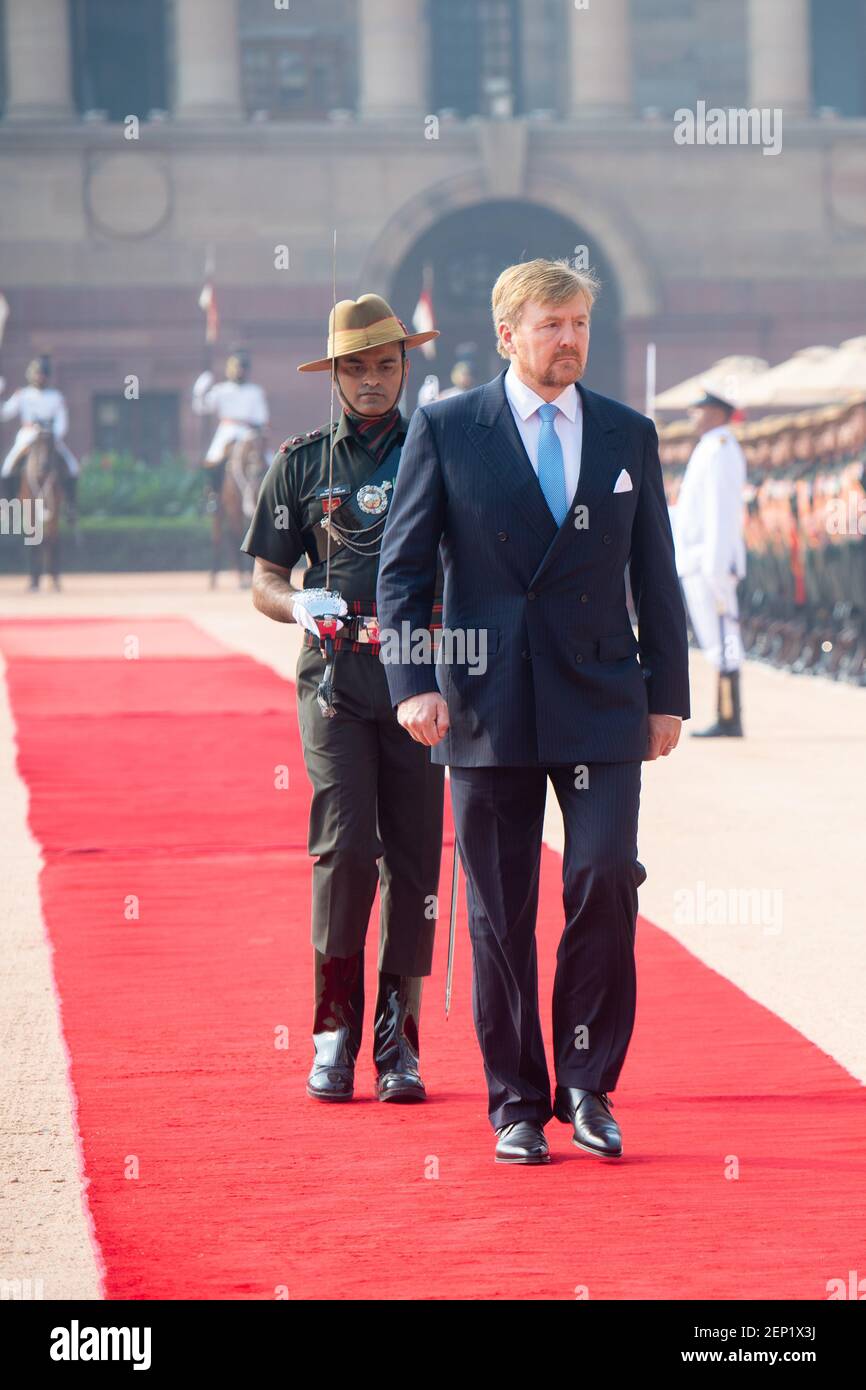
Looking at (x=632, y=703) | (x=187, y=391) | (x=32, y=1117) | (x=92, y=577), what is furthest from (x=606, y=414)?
(x=187, y=391)

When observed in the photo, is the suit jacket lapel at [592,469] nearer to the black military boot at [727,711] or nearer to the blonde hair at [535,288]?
the blonde hair at [535,288]

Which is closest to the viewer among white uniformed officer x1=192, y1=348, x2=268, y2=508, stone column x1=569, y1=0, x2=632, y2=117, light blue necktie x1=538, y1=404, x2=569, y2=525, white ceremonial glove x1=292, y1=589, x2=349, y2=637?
light blue necktie x1=538, y1=404, x2=569, y2=525

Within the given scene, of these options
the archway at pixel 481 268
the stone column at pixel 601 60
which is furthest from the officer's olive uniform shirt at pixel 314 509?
the stone column at pixel 601 60

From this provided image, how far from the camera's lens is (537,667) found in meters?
5.55

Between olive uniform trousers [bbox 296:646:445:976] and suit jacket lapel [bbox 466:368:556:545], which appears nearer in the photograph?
suit jacket lapel [bbox 466:368:556:545]

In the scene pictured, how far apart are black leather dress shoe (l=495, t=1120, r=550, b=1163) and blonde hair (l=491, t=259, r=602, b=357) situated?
5.58ft

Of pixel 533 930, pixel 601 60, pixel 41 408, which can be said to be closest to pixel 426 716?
pixel 533 930

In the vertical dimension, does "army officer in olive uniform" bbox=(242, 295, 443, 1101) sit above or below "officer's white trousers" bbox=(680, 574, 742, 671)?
above

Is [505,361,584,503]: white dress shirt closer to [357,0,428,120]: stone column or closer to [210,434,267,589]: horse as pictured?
[210,434,267,589]: horse

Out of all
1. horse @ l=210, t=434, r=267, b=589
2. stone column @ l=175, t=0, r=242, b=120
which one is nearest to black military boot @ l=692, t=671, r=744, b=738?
horse @ l=210, t=434, r=267, b=589

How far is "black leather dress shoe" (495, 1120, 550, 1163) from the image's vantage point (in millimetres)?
5508

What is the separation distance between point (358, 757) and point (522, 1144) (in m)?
1.13

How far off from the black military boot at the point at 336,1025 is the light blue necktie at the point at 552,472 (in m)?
1.32

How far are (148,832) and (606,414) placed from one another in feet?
17.3
